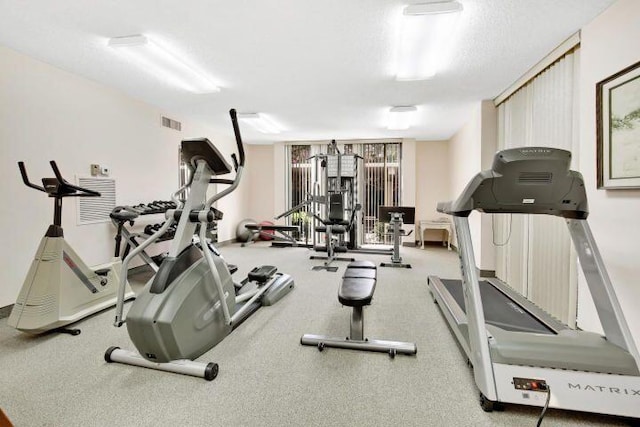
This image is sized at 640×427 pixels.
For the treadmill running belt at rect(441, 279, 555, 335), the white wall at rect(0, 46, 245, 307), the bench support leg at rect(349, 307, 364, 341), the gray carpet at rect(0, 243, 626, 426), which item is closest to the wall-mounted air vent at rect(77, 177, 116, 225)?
the white wall at rect(0, 46, 245, 307)

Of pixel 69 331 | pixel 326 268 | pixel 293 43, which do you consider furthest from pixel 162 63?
pixel 326 268

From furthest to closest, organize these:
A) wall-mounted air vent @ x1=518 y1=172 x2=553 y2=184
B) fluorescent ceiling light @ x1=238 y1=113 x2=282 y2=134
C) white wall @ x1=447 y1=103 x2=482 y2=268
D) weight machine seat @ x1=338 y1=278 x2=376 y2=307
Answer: fluorescent ceiling light @ x1=238 y1=113 x2=282 y2=134 < white wall @ x1=447 y1=103 x2=482 y2=268 < weight machine seat @ x1=338 y1=278 x2=376 y2=307 < wall-mounted air vent @ x1=518 y1=172 x2=553 y2=184

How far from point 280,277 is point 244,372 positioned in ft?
5.69

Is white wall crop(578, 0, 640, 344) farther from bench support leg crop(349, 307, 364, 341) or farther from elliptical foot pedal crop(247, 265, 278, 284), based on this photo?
elliptical foot pedal crop(247, 265, 278, 284)

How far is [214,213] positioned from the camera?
222 cm

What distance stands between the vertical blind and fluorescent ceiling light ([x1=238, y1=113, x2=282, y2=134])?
3719 mm

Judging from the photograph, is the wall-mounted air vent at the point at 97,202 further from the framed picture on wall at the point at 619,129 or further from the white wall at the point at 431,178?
the white wall at the point at 431,178

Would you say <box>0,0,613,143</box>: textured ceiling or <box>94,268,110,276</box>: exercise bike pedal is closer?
<box>0,0,613,143</box>: textured ceiling

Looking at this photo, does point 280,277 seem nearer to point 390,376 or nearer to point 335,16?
point 390,376

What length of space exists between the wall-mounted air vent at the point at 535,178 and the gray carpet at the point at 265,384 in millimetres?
1226

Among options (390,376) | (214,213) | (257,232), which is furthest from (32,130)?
(257,232)

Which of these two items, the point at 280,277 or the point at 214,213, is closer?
the point at 214,213

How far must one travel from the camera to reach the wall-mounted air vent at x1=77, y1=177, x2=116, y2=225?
3656mm

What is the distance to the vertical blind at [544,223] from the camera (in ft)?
8.83
